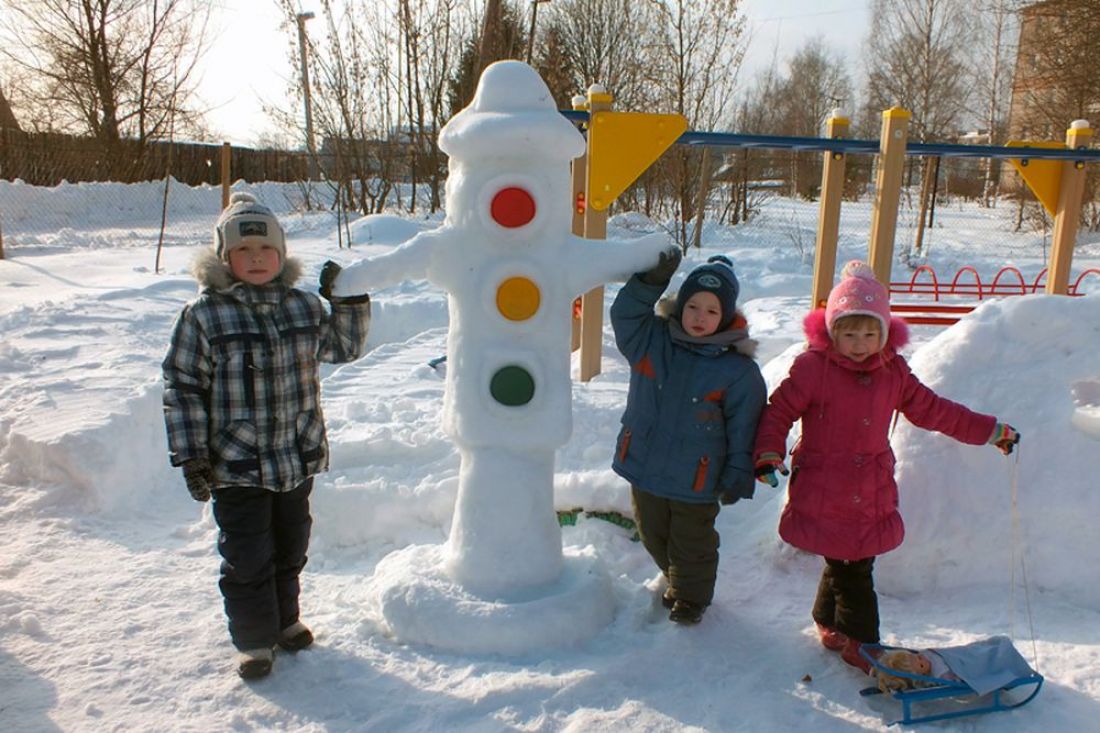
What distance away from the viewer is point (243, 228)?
94.0 inches

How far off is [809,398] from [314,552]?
2145 millimetres

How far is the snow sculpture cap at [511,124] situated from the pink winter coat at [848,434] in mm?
1038

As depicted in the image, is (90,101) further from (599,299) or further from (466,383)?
(466,383)

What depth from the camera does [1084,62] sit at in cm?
1502

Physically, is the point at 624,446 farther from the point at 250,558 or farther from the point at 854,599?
the point at 250,558

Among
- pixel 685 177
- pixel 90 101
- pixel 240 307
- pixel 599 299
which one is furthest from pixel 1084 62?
pixel 90 101

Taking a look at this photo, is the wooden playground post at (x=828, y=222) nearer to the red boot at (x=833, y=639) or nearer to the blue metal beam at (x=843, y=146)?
the blue metal beam at (x=843, y=146)

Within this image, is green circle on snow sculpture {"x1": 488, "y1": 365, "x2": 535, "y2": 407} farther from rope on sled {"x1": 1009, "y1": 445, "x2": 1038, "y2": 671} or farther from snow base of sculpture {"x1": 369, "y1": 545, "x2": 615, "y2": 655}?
rope on sled {"x1": 1009, "y1": 445, "x2": 1038, "y2": 671}

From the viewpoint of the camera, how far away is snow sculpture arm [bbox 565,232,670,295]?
256cm

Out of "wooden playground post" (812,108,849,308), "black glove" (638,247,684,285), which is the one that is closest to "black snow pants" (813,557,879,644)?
"black glove" (638,247,684,285)

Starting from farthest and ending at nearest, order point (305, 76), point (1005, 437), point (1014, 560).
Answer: point (305, 76) < point (1014, 560) < point (1005, 437)

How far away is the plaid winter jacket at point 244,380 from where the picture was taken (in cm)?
233

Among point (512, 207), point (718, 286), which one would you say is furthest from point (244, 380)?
point (718, 286)

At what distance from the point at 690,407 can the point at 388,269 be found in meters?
1.05
